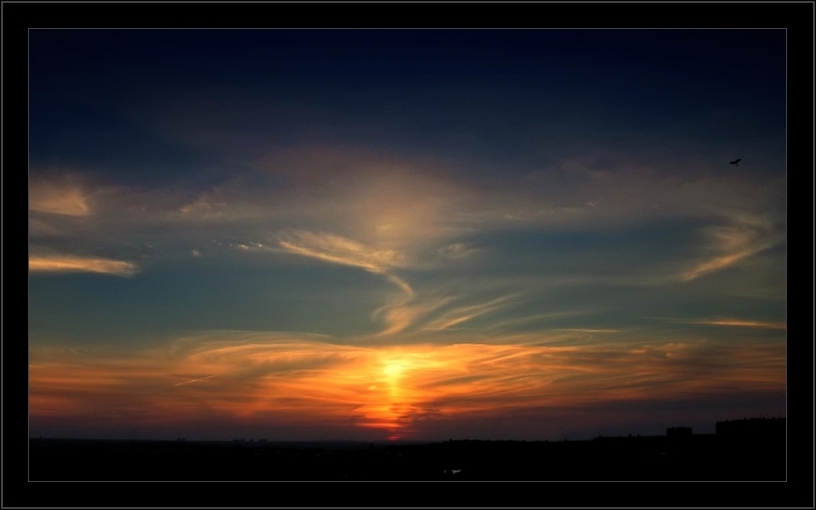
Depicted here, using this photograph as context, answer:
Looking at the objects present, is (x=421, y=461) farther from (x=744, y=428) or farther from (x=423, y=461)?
(x=744, y=428)

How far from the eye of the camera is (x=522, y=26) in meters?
5.82

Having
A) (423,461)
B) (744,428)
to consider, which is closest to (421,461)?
(423,461)

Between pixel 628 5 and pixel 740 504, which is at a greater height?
pixel 628 5

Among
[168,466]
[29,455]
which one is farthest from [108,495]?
[168,466]

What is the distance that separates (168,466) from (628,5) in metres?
10.5
